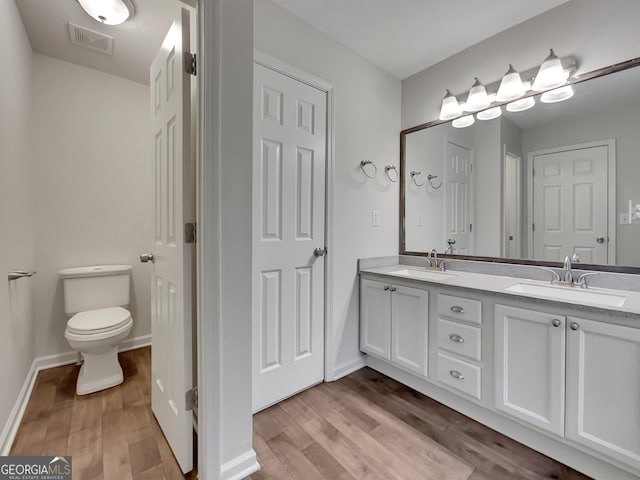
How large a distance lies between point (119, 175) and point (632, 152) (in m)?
3.58

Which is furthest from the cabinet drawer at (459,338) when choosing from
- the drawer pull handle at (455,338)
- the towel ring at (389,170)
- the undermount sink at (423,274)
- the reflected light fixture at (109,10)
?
the reflected light fixture at (109,10)

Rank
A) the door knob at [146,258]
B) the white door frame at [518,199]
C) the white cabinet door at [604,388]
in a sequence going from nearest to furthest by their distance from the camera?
the white cabinet door at [604,388] → the door knob at [146,258] → the white door frame at [518,199]

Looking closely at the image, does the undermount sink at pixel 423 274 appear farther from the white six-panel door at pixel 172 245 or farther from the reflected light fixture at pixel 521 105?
the white six-panel door at pixel 172 245

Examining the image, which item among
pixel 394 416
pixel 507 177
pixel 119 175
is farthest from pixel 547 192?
pixel 119 175

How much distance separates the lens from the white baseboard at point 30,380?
4.48 ft

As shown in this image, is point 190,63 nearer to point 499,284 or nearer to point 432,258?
point 499,284

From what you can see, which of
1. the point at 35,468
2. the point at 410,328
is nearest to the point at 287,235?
the point at 410,328

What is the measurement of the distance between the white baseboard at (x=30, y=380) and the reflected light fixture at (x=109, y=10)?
224 centimetres

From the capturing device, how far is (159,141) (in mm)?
1491

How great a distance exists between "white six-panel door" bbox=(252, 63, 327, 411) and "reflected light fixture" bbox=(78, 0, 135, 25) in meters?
0.84

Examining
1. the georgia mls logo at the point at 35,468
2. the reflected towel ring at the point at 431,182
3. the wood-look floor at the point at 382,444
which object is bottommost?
the wood-look floor at the point at 382,444

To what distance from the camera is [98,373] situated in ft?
6.30

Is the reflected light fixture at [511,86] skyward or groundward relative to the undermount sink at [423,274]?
skyward

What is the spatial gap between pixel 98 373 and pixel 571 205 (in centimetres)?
324
